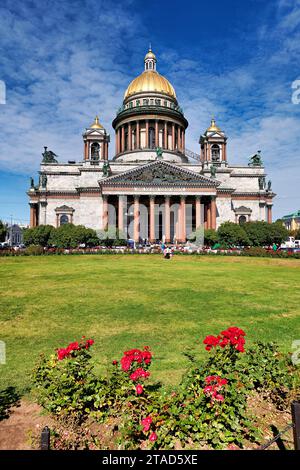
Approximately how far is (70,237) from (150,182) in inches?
737

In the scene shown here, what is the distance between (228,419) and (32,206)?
205ft

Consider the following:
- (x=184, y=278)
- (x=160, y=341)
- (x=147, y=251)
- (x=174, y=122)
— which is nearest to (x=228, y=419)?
(x=160, y=341)

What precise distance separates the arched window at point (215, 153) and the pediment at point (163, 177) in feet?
33.7

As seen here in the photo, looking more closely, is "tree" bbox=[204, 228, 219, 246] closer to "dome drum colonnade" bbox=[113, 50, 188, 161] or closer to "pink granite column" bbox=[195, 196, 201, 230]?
"pink granite column" bbox=[195, 196, 201, 230]

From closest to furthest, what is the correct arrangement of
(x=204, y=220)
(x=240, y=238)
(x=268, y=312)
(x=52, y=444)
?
(x=52, y=444) → (x=268, y=312) → (x=240, y=238) → (x=204, y=220)

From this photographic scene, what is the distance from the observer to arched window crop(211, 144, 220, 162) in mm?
60750

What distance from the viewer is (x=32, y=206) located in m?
60.6

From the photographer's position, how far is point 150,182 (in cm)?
5216

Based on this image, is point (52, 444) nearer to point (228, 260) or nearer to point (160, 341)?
point (160, 341)

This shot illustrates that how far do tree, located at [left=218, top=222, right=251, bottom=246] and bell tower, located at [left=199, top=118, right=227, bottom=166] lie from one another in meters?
21.4

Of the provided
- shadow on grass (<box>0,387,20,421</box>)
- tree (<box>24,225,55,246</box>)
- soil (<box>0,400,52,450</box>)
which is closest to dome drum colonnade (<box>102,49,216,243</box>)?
tree (<box>24,225,55,246</box>)

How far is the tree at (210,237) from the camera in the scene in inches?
1726

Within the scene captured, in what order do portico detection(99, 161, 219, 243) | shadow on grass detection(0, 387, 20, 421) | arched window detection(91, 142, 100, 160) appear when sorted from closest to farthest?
shadow on grass detection(0, 387, 20, 421) < portico detection(99, 161, 219, 243) < arched window detection(91, 142, 100, 160)

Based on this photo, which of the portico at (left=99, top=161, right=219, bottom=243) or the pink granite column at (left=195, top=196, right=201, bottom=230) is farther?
the pink granite column at (left=195, top=196, right=201, bottom=230)
